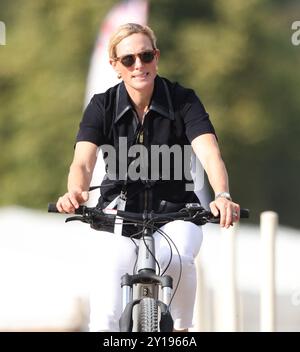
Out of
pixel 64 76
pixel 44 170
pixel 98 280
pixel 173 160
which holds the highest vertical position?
pixel 64 76

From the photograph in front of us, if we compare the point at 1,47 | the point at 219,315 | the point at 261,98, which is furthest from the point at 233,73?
the point at 219,315

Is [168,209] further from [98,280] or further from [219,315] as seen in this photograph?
[219,315]

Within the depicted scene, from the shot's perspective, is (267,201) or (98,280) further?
(267,201)

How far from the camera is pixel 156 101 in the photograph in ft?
22.1

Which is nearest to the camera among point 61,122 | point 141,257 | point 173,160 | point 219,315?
point 141,257

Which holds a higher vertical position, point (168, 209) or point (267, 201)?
point (267, 201)

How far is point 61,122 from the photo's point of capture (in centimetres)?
2150

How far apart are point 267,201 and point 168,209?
56.2 feet

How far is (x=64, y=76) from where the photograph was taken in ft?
71.3

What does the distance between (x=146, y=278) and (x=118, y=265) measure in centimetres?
30

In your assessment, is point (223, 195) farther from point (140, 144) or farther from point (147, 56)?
point (147, 56)

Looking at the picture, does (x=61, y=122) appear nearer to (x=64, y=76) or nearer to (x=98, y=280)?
(x=64, y=76)

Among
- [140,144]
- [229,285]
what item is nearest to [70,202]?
[140,144]

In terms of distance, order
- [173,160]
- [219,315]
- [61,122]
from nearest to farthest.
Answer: [173,160], [219,315], [61,122]
